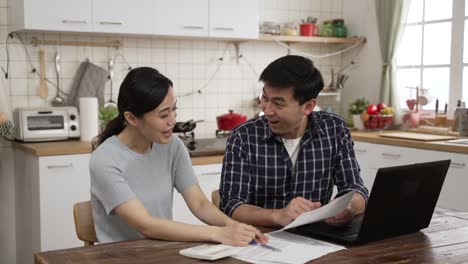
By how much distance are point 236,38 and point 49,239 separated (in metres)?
1.79

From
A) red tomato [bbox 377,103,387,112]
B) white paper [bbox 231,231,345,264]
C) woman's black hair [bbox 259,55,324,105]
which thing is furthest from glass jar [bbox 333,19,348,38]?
white paper [bbox 231,231,345,264]

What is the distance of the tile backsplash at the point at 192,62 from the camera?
375 cm

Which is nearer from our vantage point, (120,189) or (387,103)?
(120,189)

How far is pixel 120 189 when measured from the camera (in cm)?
182

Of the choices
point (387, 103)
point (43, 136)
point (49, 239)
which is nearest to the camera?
point (49, 239)

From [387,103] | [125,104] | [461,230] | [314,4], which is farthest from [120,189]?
[314,4]

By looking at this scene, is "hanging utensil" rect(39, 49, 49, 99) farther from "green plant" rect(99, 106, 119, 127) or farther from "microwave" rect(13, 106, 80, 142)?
"green plant" rect(99, 106, 119, 127)

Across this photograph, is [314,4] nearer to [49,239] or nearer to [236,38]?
[236,38]

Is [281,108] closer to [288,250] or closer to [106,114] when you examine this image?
[288,250]

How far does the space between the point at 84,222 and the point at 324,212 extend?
82cm

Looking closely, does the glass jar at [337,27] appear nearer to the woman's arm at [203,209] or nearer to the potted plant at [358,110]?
the potted plant at [358,110]

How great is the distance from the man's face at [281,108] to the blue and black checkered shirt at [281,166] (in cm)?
6

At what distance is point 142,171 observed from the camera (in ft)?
6.54

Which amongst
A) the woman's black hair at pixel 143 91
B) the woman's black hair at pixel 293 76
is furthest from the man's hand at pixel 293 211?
the woman's black hair at pixel 143 91
